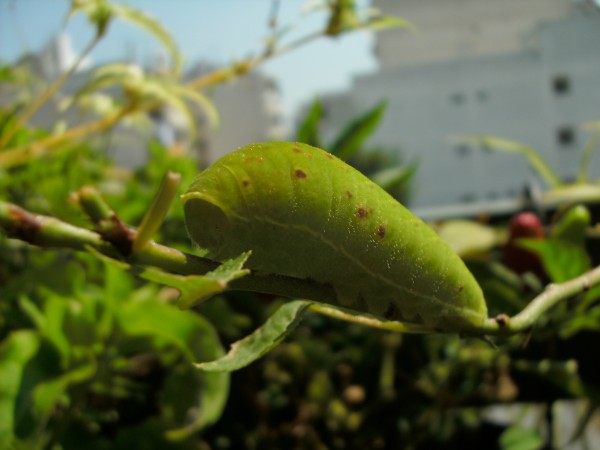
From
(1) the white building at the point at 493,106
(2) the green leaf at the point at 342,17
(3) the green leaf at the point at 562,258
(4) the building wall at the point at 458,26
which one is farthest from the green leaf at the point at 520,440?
(4) the building wall at the point at 458,26

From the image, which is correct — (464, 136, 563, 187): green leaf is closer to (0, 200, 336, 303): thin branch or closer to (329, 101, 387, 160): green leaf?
(329, 101, 387, 160): green leaf

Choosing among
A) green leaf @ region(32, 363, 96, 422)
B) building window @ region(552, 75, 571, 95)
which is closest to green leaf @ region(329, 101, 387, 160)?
green leaf @ region(32, 363, 96, 422)

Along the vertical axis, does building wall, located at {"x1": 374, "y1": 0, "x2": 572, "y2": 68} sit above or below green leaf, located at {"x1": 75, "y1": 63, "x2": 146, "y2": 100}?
below

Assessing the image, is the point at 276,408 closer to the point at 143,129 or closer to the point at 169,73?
the point at 169,73

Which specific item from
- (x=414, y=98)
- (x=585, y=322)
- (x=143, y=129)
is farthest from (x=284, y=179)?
(x=414, y=98)

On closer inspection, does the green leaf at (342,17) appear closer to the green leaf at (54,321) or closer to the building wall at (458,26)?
the green leaf at (54,321)

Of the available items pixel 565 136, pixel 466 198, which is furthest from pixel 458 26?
pixel 466 198
